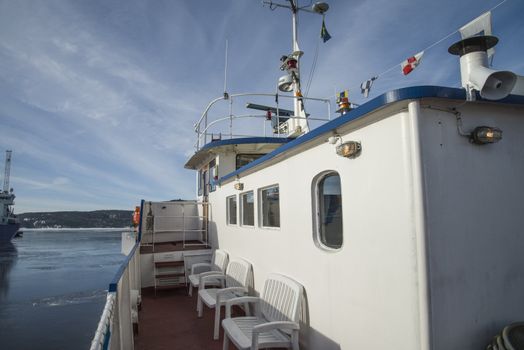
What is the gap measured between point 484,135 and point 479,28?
40.1 inches

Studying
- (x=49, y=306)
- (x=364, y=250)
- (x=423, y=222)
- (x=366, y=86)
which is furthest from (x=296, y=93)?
(x=49, y=306)

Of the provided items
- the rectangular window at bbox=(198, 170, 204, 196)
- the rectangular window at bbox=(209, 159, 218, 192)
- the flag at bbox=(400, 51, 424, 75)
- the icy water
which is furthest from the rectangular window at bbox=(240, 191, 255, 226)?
the icy water

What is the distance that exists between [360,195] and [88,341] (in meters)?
18.6

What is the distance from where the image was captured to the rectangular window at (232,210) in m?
6.87

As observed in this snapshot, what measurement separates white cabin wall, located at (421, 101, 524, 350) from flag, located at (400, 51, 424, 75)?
121cm

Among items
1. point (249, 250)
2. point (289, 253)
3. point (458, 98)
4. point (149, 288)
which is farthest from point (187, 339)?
point (458, 98)

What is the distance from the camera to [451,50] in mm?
2746

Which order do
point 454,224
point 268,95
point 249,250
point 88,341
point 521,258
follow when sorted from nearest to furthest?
point 454,224, point 521,258, point 249,250, point 268,95, point 88,341

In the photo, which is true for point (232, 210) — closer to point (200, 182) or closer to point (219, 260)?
point (219, 260)

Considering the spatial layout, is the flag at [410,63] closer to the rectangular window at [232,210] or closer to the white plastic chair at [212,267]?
the rectangular window at [232,210]

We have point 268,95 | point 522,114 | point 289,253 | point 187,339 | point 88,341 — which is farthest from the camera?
point 88,341

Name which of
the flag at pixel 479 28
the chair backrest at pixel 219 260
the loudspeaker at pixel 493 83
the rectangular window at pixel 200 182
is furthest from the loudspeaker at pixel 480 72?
the rectangular window at pixel 200 182

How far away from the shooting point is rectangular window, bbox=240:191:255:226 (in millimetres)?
5672

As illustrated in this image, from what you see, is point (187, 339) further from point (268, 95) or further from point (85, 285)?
point (85, 285)
